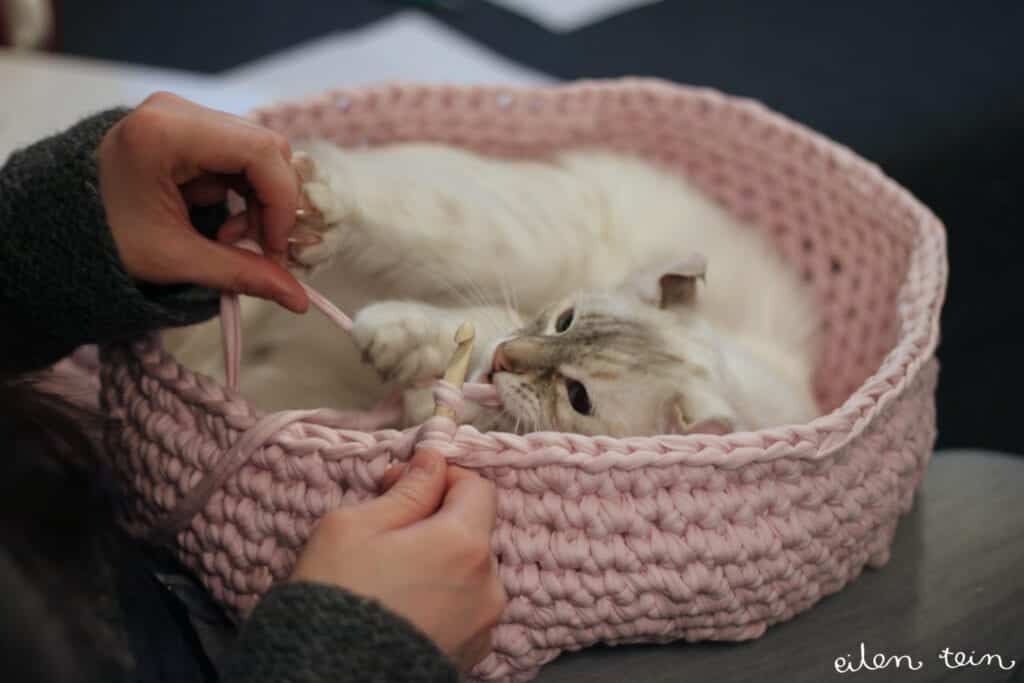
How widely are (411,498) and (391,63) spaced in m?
1.60

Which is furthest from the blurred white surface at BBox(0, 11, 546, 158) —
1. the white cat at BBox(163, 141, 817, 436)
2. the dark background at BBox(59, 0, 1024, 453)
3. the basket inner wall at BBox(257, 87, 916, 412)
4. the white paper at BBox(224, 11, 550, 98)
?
the white cat at BBox(163, 141, 817, 436)

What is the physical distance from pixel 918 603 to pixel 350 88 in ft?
3.36

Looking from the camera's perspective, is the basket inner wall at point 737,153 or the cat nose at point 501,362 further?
the basket inner wall at point 737,153

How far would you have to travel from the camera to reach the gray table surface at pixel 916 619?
87cm

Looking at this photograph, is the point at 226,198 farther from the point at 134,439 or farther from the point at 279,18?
the point at 279,18

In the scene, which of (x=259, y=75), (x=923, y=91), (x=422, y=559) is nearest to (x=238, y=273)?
(x=422, y=559)

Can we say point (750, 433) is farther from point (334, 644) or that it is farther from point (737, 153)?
point (737, 153)

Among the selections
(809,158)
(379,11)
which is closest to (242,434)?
(809,158)

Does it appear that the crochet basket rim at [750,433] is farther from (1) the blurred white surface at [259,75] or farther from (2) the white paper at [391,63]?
(2) the white paper at [391,63]

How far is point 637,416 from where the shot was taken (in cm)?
100

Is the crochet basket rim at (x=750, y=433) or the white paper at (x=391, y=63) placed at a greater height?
the crochet basket rim at (x=750, y=433)

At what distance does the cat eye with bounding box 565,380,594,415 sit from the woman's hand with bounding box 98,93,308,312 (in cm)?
29

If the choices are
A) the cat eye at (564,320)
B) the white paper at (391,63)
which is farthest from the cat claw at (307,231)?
the white paper at (391,63)

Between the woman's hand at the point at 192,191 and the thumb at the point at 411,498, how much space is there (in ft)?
0.80
